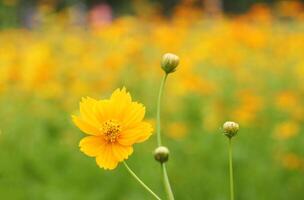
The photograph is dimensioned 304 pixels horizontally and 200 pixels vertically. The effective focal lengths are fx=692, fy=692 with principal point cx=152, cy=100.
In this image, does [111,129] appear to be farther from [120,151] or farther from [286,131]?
[286,131]

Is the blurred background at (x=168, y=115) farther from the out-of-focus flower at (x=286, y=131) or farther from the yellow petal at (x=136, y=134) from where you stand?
the yellow petal at (x=136, y=134)

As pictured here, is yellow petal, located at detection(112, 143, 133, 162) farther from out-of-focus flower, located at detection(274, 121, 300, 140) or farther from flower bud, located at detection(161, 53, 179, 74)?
out-of-focus flower, located at detection(274, 121, 300, 140)

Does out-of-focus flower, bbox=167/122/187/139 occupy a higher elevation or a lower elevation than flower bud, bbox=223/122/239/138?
lower

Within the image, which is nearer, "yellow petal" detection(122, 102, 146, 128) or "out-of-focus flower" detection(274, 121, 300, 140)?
"yellow petal" detection(122, 102, 146, 128)

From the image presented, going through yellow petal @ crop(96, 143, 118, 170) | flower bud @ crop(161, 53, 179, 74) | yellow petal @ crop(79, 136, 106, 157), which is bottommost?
yellow petal @ crop(96, 143, 118, 170)

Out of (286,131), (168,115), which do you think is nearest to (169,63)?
(286,131)

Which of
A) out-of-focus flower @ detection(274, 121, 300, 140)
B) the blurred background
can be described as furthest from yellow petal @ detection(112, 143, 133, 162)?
out-of-focus flower @ detection(274, 121, 300, 140)

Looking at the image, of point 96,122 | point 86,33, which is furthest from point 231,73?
point 96,122

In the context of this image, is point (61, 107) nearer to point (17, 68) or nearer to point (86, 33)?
point (17, 68)
